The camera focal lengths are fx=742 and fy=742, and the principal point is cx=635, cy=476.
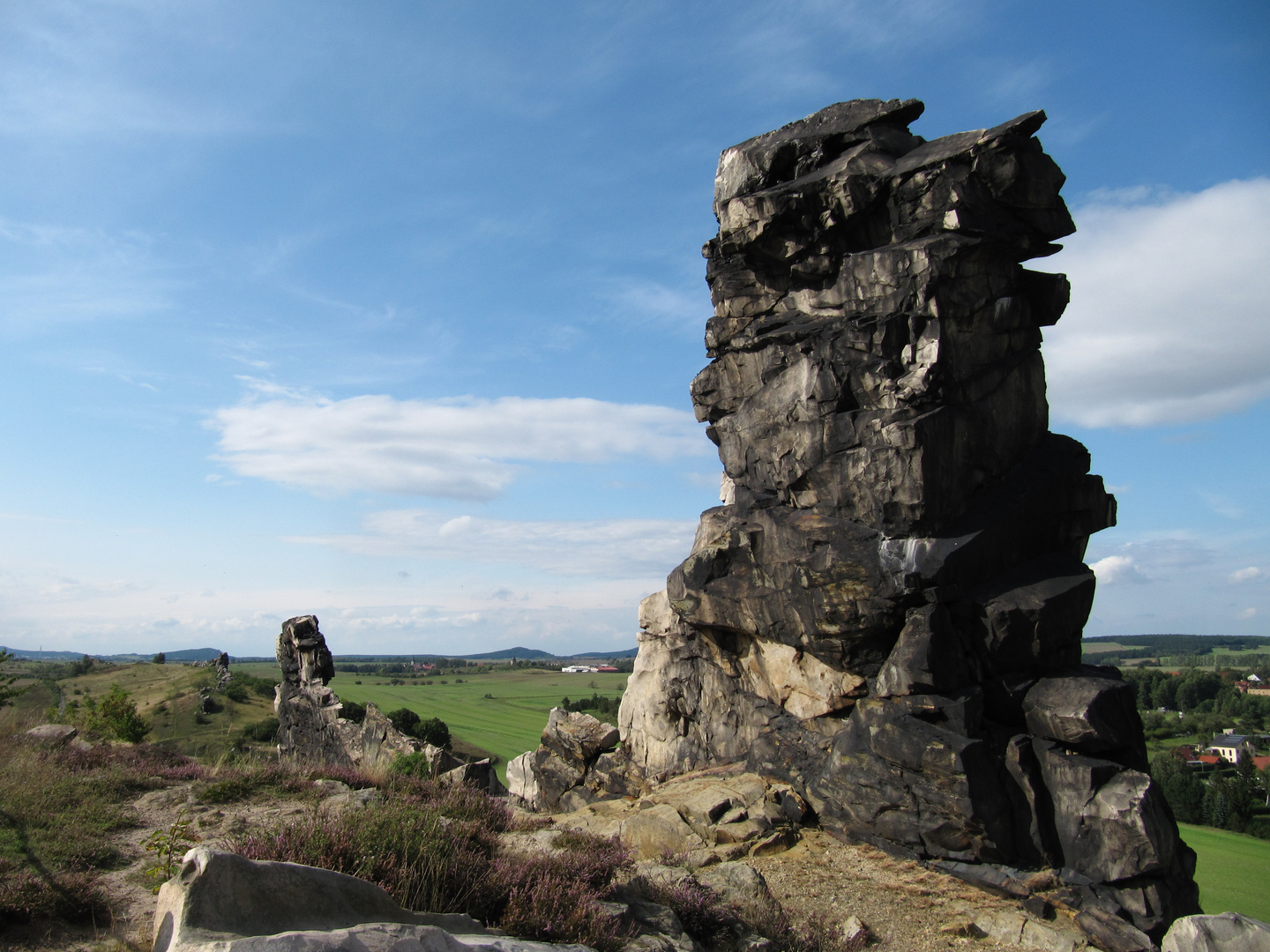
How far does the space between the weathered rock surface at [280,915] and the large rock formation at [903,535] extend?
9.55 metres

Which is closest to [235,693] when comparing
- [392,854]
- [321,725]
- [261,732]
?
[261,732]

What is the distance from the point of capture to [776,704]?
630 inches

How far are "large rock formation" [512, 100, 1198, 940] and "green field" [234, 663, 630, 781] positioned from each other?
61.3 feet

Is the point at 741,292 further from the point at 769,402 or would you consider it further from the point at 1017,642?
the point at 1017,642

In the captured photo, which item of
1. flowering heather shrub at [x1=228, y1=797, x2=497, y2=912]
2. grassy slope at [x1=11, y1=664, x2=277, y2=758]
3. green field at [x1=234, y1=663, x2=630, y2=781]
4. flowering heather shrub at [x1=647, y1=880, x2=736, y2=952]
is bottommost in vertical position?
green field at [x1=234, y1=663, x2=630, y2=781]

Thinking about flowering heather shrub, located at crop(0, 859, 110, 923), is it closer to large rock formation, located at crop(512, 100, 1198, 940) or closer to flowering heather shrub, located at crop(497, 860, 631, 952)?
flowering heather shrub, located at crop(497, 860, 631, 952)

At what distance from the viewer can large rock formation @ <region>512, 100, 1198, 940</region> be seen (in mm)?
12062

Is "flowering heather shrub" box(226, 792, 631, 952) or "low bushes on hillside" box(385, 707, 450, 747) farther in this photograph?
"low bushes on hillside" box(385, 707, 450, 747)

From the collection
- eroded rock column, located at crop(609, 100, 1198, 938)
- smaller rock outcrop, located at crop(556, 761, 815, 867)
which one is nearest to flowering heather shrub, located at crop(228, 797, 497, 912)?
smaller rock outcrop, located at crop(556, 761, 815, 867)

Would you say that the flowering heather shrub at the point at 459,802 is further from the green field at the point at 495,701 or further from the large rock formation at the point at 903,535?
the green field at the point at 495,701

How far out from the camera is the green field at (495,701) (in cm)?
5766

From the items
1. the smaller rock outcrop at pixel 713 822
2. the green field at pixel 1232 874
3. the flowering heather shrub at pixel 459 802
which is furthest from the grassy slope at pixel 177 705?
the green field at pixel 1232 874

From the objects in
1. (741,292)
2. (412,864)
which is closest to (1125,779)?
(412,864)

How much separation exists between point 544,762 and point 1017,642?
41.4ft
